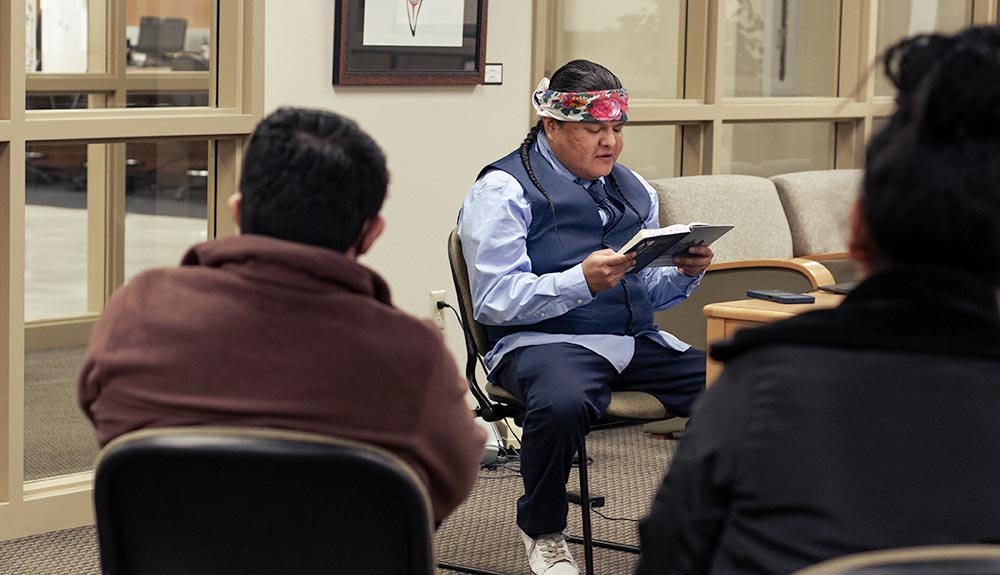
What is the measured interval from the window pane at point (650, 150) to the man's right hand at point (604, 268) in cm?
209

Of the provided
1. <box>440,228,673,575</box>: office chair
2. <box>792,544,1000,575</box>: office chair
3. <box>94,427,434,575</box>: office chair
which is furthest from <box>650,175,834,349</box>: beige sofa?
<box>792,544,1000,575</box>: office chair

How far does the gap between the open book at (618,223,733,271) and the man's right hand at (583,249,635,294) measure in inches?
0.9

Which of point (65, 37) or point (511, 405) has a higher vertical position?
point (65, 37)

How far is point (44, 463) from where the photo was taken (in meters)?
3.98

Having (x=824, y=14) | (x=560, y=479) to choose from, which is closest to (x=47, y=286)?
(x=824, y=14)

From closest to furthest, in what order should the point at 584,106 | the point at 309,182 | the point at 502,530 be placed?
1. the point at 309,182
2. the point at 584,106
3. the point at 502,530

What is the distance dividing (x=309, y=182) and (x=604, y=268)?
5.03 ft

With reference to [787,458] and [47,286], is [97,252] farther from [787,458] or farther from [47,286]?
[787,458]

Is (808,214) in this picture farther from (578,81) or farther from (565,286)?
(565,286)

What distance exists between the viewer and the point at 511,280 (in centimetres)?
312

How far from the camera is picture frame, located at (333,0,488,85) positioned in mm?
4031

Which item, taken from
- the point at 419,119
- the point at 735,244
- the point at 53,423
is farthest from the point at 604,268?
the point at 53,423

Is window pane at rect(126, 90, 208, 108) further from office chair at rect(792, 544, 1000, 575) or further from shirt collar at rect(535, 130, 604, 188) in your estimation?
office chair at rect(792, 544, 1000, 575)

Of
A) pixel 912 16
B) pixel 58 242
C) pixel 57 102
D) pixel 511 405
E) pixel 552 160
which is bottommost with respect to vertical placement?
pixel 58 242
